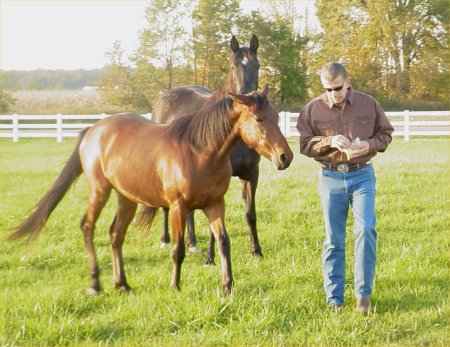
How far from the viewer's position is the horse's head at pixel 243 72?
6258mm

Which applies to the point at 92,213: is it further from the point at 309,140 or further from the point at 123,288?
the point at 309,140

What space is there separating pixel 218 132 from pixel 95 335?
6.70 feet

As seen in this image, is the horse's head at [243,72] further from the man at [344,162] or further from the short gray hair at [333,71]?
the short gray hair at [333,71]

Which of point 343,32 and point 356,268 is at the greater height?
point 343,32

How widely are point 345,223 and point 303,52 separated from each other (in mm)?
24976

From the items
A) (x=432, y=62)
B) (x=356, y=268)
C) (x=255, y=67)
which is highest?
(x=432, y=62)

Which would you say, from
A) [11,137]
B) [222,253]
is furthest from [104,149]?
[11,137]

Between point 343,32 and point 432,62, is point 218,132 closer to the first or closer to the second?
point 343,32

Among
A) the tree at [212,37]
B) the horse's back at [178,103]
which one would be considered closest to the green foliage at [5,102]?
the tree at [212,37]

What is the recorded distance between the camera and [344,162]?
14.4 feet

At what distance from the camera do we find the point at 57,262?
230 inches

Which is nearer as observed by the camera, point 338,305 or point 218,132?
point 338,305

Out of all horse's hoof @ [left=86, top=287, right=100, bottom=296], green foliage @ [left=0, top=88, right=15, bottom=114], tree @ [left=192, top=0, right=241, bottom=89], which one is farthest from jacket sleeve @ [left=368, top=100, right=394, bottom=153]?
green foliage @ [left=0, top=88, right=15, bottom=114]

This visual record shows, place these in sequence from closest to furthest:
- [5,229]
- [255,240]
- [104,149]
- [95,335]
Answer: [95,335]
[104,149]
[255,240]
[5,229]
